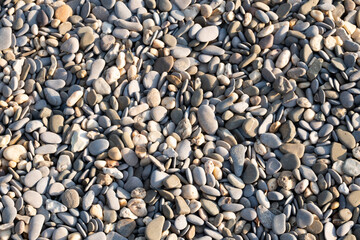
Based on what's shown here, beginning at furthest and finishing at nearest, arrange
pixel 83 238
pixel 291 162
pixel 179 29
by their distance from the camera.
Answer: pixel 179 29 < pixel 291 162 < pixel 83 238

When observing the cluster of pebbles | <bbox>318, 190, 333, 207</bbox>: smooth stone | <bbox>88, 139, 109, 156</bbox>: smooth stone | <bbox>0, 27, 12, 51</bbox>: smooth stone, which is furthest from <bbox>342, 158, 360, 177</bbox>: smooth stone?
<bbox>0, 27, 12, 51</bbox>: smooth stone

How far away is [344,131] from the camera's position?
5.41ft

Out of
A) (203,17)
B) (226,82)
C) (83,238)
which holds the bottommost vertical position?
(83,238)

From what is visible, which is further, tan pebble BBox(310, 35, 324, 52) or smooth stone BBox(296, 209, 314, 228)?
tan pebble BBox(310, 35, 324, 52)

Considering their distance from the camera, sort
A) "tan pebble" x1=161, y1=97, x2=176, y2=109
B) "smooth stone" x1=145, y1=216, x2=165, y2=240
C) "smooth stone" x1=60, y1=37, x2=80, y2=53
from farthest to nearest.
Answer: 1. "smooth stone" x1=60, y1=37, x2=80, y2=53
2. "tan pebble" x1=161, y1=97, x2=176, y2=109
3. "smooth stone" x1=145, y1=216, x2=165, y2=240

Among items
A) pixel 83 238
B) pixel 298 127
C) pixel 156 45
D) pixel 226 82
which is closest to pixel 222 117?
pixel 226 82

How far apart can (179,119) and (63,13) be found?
0.70m

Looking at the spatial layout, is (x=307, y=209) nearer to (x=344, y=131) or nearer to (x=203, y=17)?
(x=344, y=131)

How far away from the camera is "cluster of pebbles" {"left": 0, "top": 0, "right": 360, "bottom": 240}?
5.02 ft

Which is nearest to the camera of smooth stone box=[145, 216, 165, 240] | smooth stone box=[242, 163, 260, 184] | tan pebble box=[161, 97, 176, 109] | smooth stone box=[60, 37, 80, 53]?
smooth stone box=[145, 216, 165, 240]

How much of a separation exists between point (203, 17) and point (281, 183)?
2.52 feet

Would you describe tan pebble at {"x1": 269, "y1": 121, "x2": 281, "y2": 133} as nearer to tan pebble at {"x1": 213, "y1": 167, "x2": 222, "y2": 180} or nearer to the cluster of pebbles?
the cluster of pebbles

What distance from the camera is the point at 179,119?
169 centimetres

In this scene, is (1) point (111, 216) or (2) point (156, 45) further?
(2) point (156, 45)
